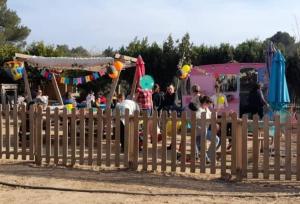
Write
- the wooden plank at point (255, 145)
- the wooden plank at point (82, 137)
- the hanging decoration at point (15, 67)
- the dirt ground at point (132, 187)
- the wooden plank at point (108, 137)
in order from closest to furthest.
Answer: the dirt ground at point (132, 187) < the wooden plank at point (255, 145) < the wooden plank at point (108, 137) < the wooden plank at point (82, 137) < the hanging decoration at point (15, 67)

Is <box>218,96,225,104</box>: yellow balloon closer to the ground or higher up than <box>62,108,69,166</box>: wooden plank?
higher up

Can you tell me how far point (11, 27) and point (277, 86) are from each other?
52498 millimetres

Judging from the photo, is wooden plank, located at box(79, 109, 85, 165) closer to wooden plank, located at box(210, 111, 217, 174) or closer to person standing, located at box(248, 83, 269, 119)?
wooden plank, located at box(210, 111, 217, 174)

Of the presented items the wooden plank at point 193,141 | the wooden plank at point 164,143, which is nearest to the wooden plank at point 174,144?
the wooden plank at point 164,143

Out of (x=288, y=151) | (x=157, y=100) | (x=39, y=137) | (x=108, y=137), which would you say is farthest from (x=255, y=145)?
(x=157, y=100)

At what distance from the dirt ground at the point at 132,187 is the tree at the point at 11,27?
5249cm

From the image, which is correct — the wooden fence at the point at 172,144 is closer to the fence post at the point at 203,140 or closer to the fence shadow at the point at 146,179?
the fence post at the point at 203,140

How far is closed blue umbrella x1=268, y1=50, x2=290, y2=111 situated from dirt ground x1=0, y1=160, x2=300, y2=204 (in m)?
4.28

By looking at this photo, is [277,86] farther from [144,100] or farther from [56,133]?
[56,133]

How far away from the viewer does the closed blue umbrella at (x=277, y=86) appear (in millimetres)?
12720

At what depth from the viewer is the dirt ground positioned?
24.2 ft

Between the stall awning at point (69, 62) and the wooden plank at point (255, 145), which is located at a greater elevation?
the stall awning at point (69, 62)

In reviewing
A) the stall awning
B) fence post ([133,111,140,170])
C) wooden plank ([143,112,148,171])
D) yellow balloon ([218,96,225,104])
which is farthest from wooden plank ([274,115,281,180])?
the stall awning

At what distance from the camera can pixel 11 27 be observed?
2403 inches
